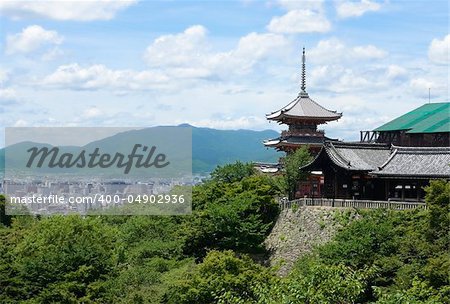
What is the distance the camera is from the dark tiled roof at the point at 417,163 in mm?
30062

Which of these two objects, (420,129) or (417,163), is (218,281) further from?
(420,129)

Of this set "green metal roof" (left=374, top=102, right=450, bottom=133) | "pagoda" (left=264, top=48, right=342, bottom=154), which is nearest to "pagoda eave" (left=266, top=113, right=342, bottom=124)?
"pagoda" (left=264, top=48, right=342, bottom=154)

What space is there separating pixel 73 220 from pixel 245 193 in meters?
7.86

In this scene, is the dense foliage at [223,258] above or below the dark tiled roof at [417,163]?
below

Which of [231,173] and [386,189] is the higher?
[231,173]

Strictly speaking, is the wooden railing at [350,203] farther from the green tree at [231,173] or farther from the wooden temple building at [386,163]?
the green tree at [231,173]

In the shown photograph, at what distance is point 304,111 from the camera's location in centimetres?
4175

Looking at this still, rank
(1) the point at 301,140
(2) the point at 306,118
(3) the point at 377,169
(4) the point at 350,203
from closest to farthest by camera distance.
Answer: (4) the point at 350,203, (3) the point at 377,169, (1) the point at 301,140, (2) the point at 306,118

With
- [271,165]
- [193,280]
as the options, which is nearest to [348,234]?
[193,280]

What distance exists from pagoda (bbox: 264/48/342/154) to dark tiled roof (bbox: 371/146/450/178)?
860 centimetres

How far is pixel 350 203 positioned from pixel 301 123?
39.8 feet

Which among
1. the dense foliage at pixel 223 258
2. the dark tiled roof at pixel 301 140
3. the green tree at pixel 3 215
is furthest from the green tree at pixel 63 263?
the green tree at pixel 3 215

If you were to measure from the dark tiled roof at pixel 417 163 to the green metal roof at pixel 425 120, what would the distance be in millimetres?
4739

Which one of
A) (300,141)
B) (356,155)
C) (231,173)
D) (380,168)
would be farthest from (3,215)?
(380,168)
